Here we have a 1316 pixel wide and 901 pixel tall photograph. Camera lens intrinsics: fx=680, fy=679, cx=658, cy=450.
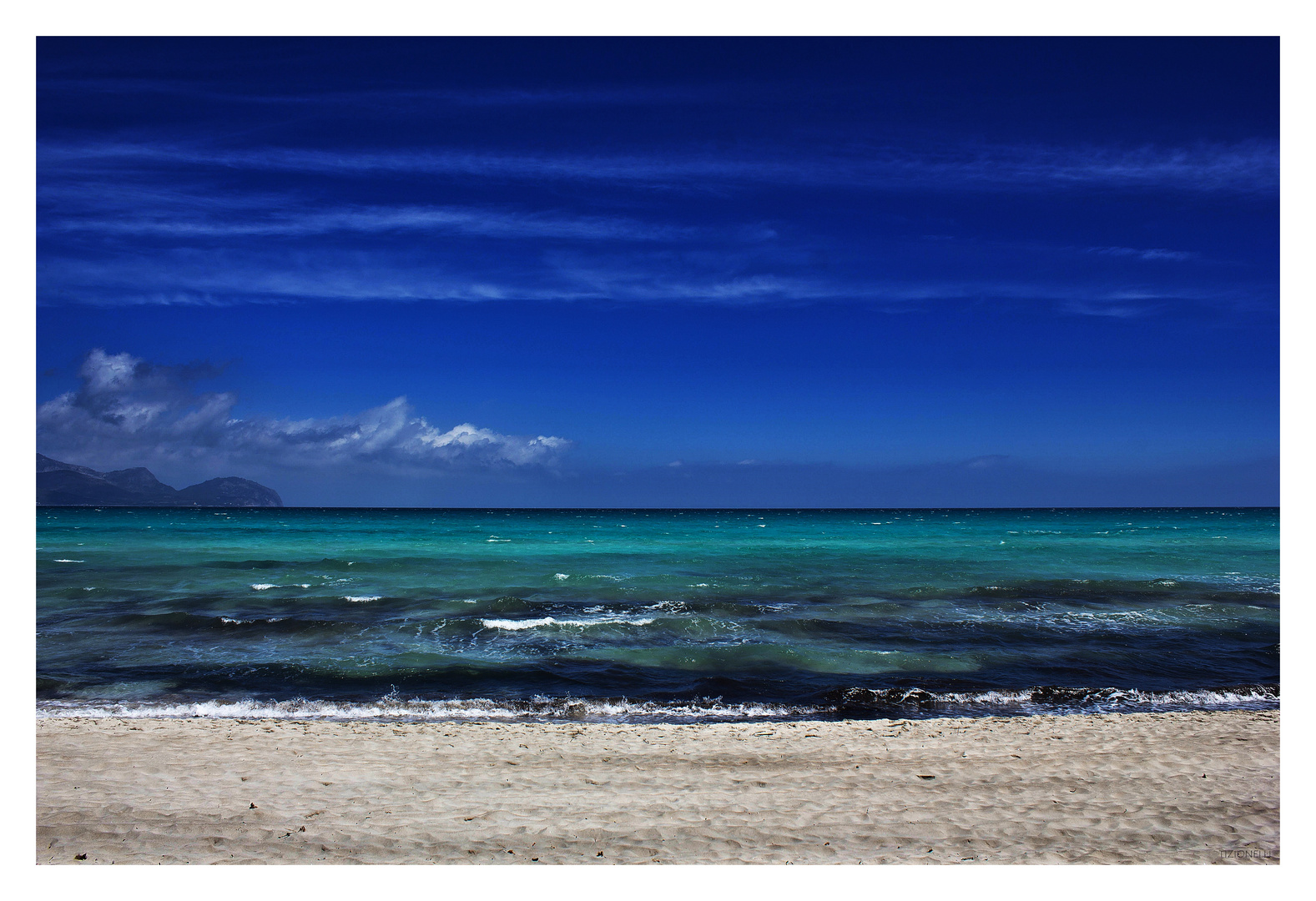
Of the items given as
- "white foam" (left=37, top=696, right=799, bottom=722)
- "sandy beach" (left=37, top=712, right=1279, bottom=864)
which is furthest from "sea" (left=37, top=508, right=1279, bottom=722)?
"sandy beach" (left=37, top=712, right=1279, bottom=864)

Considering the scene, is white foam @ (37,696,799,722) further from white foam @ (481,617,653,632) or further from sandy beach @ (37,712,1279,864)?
white foam @ (481,617,653,632)

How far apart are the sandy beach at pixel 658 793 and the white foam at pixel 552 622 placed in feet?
21.2

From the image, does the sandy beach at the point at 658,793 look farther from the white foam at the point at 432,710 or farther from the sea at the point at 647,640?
the sea at the point at 647,640

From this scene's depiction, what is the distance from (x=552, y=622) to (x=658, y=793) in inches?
391

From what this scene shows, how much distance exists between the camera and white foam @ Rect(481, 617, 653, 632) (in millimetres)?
15961

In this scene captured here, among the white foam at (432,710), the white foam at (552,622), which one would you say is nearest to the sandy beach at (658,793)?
the white foam at (432,710)

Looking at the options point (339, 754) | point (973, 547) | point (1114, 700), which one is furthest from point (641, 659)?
point (973, 547)

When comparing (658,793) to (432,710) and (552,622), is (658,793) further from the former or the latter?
(552,622)

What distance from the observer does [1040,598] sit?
65.8 ft

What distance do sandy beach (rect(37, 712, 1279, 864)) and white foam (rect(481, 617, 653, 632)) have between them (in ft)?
21.2
